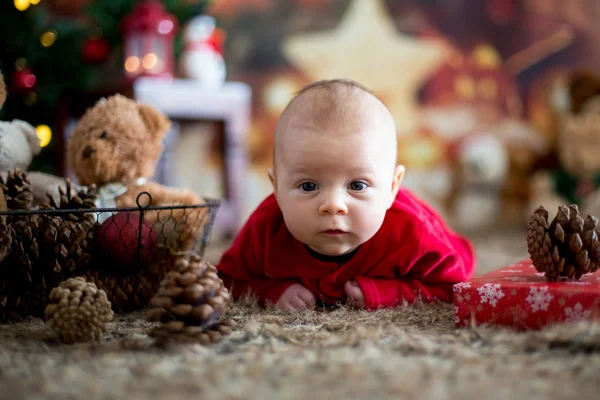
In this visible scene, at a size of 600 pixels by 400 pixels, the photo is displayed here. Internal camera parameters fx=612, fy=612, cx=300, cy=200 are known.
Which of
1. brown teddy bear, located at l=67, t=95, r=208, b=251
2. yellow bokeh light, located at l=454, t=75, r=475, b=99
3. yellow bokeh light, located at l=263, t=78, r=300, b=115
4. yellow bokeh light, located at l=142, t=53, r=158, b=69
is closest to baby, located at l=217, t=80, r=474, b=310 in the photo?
brown teddy bear, located at l=67, t=95, r=208, b=251

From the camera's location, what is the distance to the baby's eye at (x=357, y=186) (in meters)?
1.00

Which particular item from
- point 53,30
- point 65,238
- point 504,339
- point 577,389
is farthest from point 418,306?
Result: point 53,30

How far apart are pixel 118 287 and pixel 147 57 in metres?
1.19

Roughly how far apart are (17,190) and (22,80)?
101cm

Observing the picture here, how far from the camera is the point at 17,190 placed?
98 cm

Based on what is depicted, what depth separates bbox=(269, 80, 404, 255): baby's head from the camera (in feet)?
3.21

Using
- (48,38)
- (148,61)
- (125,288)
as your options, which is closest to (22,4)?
(48,38)

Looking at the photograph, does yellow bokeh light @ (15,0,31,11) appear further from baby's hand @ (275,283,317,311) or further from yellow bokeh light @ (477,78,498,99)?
yellow bokeh light @ (477,78,498,99)

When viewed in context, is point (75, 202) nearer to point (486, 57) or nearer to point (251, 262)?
→ point (251, 262)

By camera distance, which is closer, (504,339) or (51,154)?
(504,339)

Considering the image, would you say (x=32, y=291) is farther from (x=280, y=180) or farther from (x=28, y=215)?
(x=280, y=180)

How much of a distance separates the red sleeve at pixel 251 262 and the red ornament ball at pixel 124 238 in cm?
17

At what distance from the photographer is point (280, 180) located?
1.04 m

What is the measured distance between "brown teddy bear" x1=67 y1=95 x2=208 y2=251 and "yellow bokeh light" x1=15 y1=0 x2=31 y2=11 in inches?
32.7
